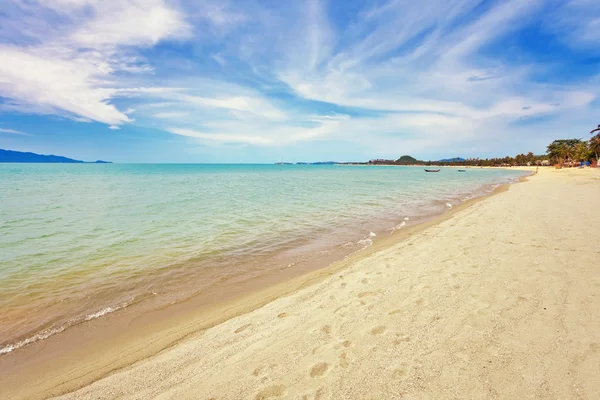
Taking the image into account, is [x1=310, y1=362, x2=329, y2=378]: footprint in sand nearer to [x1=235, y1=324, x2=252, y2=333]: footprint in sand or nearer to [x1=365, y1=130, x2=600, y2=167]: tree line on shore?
[x1=235, y1=324, x2=252, y2=333]: footprint in sand

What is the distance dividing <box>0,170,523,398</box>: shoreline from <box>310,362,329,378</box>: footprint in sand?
9.22ft

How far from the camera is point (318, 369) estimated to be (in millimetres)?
3693

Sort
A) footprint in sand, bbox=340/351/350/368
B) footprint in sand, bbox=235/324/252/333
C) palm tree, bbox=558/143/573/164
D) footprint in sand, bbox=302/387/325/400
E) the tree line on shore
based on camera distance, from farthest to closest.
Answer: palm tree, bbox=558/143/573/164, the tree line on shore, footprint in sand, bbox=235/324/252/333, footprint in sand, bbox=340/351/350/368, footprint in sand, bbox=302/387/325/400

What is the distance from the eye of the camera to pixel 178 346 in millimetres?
4945

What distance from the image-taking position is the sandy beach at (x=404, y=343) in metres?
3.25

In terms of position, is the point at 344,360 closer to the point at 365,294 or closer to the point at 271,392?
the point at 271,392

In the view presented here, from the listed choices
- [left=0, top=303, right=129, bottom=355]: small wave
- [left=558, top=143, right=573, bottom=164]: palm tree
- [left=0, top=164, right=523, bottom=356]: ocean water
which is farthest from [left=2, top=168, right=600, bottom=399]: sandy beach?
[left=558, top=143, right=573, bottom=164]: palm tree

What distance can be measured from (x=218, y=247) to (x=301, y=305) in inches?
252

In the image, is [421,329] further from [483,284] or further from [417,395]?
[483,284]

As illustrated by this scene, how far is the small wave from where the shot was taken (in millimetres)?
5289

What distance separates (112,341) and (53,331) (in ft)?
4.98

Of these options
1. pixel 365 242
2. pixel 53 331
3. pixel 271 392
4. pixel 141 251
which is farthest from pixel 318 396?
pixel 141 251

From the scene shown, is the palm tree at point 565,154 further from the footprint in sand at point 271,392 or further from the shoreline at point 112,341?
the footprint in sand at point 271,392

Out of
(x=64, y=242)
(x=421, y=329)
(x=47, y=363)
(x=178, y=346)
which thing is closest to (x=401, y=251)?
(x=421, y=329)
